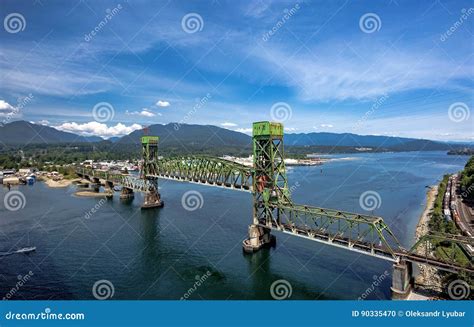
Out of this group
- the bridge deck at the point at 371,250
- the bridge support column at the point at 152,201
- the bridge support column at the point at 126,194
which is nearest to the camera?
the bridge deck at the point at 371,250

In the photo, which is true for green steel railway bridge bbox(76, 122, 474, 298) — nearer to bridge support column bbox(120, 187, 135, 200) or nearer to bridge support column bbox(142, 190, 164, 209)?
bridge support column bbox(142, 190, 164, 209)

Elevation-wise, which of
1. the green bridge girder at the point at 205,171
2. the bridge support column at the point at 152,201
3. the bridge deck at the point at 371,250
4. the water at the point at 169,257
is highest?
the green bridge girder at the point at 205,171

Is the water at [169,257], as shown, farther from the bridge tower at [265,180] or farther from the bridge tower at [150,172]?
the bridge tower at [150,172]

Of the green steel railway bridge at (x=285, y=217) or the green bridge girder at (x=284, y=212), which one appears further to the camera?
the green bridge girder at (x=284, y=212)

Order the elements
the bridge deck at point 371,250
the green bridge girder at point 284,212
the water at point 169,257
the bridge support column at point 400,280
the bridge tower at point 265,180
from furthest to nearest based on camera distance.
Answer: the bridge tower at point 265,180 < the water at point 169,257 < the green bridge girder at point 284,212 < the bridge support column at point 400,280 < the bridge deck at point 371,250

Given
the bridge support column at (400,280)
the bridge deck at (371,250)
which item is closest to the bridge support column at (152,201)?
the bridge deck at (371,250)

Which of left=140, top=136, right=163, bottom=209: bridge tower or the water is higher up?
left=140, top=136, right=163, bottom=209: bridge tower

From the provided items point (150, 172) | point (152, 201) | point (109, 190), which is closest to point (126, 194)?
point (109, 190)

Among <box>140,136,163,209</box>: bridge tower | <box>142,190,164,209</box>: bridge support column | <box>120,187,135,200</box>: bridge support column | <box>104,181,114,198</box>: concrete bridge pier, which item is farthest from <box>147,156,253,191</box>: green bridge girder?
<box>104,181,114,198</box>: concrete bridge pier

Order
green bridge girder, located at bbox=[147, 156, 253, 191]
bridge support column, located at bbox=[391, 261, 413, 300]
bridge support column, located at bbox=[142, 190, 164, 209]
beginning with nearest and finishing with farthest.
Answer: bridge support column, located at bbox=[391, 261, 413, 300]
green bridge girder, located at bbox=[147, 156, 253, 191]
bridge support column, located at bbox=[142, 190, 164, 209]
